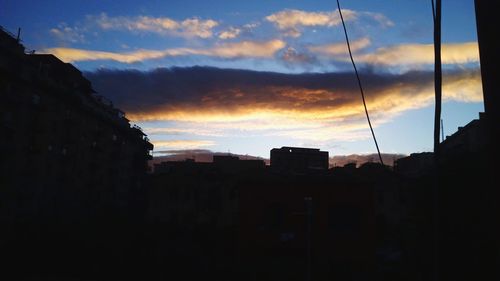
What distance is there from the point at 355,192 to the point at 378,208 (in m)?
27.5

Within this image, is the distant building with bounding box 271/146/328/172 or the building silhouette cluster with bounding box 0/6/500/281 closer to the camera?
the building silhouette cluster with bounding box 0/6/500/281

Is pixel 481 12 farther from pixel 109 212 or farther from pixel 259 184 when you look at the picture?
pixel 109 212

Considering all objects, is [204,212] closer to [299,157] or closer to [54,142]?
[54,142]

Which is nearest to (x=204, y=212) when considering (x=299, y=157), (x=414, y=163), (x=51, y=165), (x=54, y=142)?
(x=51, y=165)

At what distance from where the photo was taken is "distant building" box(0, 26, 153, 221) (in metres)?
34.4

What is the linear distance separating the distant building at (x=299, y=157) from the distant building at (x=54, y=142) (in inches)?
950

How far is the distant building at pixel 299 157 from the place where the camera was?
65.2 meters

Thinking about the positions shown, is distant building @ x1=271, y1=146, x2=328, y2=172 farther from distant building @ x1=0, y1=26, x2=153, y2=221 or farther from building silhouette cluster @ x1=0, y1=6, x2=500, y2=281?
distant building @ x1=0, y1=26, x2=153, y2=221

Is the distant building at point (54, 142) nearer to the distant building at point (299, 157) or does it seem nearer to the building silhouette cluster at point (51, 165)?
the building silhouette cluster at point (51, 165)

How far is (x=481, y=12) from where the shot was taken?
112 inches

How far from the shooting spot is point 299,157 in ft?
222

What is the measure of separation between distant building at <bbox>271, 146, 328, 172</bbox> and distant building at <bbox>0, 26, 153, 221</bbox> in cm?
2414

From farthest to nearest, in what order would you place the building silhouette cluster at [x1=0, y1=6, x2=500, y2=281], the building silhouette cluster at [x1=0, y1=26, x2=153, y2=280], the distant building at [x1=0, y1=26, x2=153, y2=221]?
the distant building at [x1=0, y1=26, x2=153, y2=221]
the building silhouette cluster at [x1=0, y1=26, x2=153, y2=280]
the building silhouette cluster at [x1=0, y1=6, x2=500, y2=281]

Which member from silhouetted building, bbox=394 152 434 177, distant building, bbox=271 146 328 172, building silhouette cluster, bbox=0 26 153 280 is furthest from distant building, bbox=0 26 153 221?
silhouetted building, bbox=394 152 434 177
